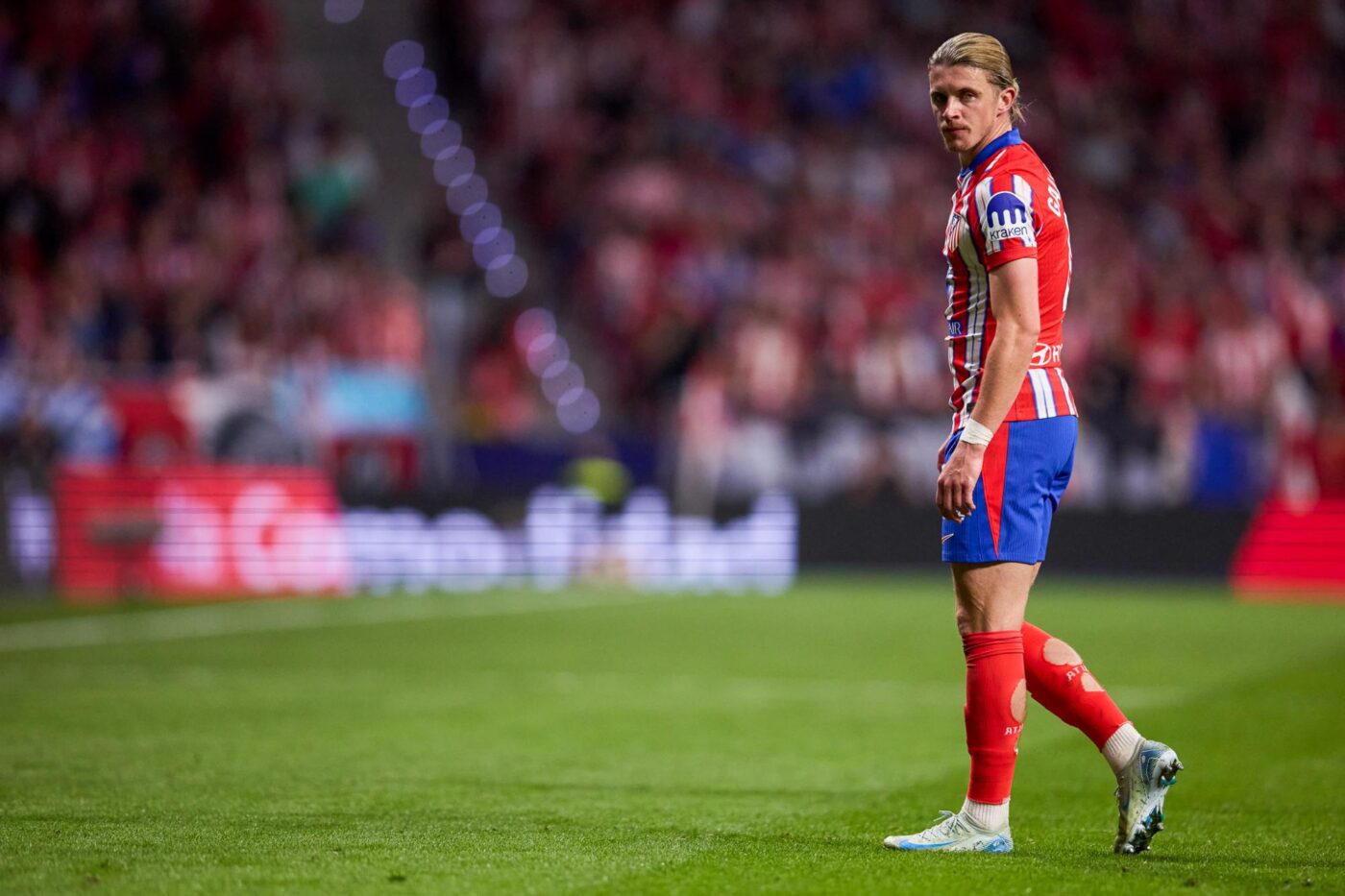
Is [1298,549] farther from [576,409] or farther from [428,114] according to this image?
[428,114]

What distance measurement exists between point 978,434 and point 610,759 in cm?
292

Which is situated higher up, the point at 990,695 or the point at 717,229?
the point at 717,229

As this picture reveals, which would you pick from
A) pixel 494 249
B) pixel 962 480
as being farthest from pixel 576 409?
pixel 962 480

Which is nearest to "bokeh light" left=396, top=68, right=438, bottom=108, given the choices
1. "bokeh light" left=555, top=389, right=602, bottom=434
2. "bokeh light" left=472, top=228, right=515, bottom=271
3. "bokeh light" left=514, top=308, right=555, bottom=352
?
"bokeh light" left=472, top=228, right=515, bottom=271

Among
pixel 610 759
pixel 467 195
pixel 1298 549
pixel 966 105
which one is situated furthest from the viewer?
pixel 467 195

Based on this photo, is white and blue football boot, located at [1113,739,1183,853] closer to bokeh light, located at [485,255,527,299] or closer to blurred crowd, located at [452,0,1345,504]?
blurred crowd, located at [452,0,1345,504]

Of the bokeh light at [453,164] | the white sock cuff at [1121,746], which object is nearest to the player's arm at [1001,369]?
the white sock cuff at [1121,746]

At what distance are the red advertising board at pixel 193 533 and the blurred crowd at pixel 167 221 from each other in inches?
28.1

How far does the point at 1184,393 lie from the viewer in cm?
1941

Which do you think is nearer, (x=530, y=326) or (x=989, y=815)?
(x=989, y=815)

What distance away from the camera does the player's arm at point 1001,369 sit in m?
4.90

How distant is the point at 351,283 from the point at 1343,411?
1112 centimetres

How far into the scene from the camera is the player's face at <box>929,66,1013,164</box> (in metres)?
5.10

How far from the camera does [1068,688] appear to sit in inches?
203
